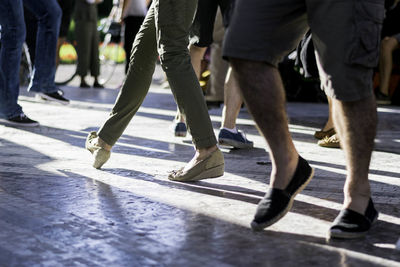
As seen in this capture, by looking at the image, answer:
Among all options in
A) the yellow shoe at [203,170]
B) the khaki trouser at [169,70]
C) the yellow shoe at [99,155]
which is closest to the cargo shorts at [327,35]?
the khaki trouser at [169,70]

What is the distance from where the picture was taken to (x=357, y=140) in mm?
3029

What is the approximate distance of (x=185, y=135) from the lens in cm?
586

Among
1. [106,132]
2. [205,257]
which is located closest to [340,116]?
[205,257]

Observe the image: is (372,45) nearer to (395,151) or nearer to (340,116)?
(340,116)

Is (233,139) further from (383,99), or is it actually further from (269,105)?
(383,99)

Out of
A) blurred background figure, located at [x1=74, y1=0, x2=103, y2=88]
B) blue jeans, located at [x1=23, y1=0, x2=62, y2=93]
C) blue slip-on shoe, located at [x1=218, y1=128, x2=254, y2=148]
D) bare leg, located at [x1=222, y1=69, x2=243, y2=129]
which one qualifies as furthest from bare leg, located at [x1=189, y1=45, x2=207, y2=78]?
blurred background figure, located at [x1=74, y1=0, x2=103, y2=88]

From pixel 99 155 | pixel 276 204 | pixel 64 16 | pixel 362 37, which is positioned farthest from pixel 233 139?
pixel 64 16

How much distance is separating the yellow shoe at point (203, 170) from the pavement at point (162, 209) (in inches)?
1.9

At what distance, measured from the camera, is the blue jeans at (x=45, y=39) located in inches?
276

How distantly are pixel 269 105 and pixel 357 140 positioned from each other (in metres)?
0.36

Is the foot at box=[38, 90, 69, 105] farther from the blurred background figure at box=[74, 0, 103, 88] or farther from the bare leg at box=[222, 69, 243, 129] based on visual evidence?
the blurred background figure at box=[74, 0, 103, 88]

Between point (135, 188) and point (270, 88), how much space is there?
1132 millimetres

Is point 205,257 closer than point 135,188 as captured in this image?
Yes

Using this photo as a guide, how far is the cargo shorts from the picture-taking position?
9.67ft
